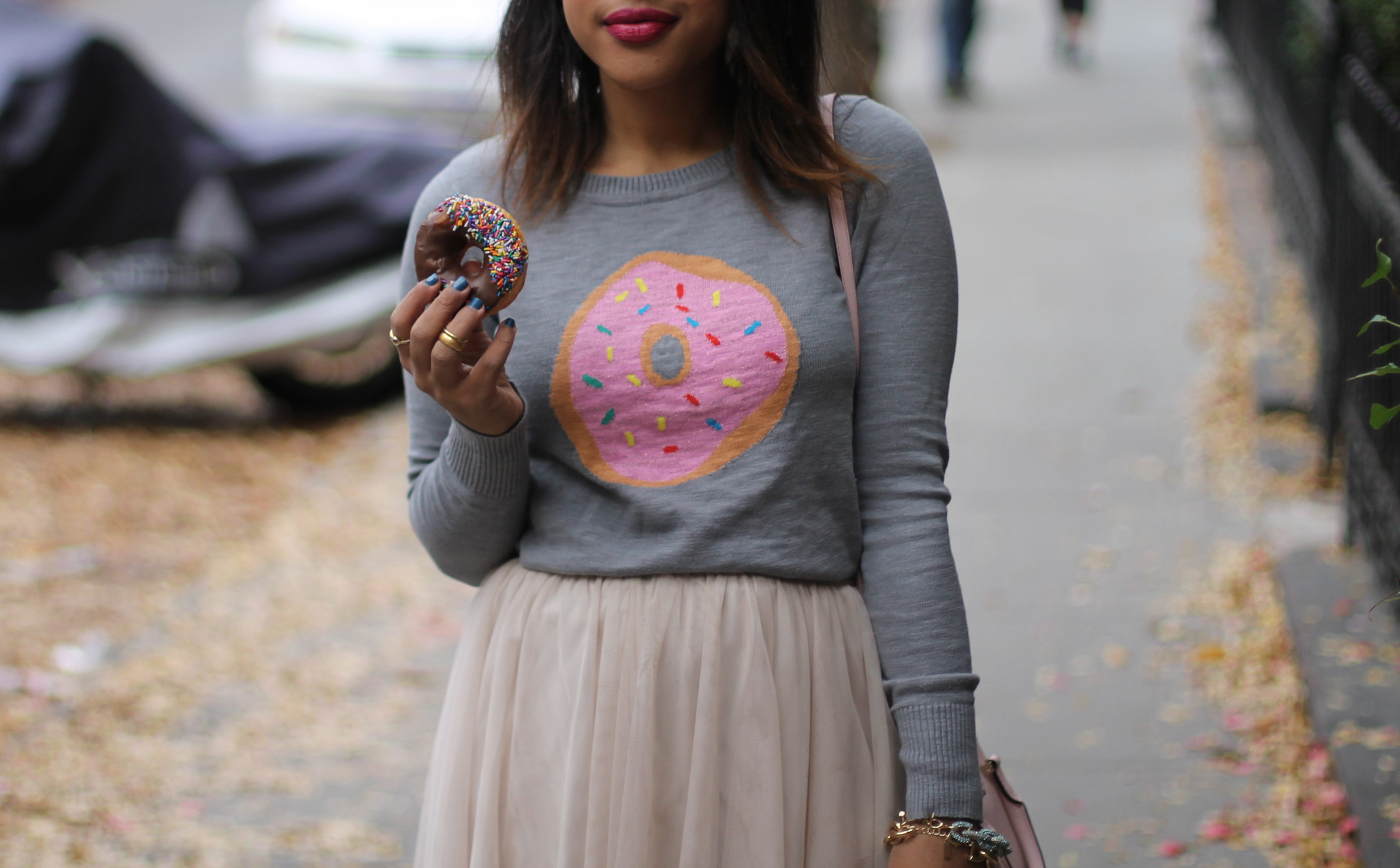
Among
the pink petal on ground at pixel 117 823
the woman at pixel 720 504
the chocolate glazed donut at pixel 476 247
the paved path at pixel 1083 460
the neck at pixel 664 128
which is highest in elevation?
the neck at pixel 664 128

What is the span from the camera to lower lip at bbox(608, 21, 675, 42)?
1.86 m

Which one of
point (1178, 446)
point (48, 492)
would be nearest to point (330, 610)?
point (48, 492)

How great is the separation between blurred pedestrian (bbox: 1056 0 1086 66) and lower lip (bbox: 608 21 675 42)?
15489 mm

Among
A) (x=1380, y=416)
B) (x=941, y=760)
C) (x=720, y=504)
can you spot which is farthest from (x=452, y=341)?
(x=1380, y=416)

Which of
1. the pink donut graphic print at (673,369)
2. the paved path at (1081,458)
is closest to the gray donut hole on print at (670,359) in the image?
the pink donut graphic print at (673,369)

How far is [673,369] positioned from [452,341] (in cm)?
29

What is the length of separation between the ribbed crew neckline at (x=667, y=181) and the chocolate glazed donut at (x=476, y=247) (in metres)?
0.14

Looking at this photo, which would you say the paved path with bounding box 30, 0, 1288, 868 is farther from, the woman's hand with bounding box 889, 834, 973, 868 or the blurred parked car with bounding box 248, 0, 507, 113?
the blurred parked car with bounding box 248, 0, 507, 113

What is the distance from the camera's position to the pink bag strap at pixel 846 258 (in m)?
1.89

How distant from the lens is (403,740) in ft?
14.5

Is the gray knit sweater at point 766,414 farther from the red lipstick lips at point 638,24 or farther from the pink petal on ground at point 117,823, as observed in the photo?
the pink petal on ground at point 117,823

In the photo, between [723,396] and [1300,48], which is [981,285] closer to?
[1300,48]

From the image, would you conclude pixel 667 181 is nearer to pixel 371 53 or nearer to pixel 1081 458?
pixel 1081 458

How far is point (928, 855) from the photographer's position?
1784 mm
